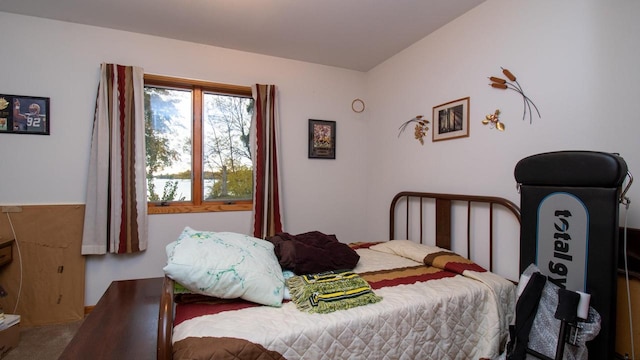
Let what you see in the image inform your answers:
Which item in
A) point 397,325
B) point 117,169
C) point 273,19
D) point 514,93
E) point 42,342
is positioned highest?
point 273,19

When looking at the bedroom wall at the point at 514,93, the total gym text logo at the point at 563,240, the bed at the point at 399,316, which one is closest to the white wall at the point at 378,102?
the bedroom wall at the point at 514,93

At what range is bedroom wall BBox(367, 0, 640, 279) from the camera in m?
1.42

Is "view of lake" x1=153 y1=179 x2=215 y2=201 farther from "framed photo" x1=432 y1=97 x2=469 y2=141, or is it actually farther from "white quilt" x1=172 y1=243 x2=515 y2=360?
"framed photo" x1=432 y1=97 x2=469 y2=141

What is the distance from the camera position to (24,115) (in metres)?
2.32

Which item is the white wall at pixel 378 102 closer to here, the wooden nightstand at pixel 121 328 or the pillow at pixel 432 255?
the pillow at pixel 432 255

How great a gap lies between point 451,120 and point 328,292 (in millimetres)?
1658

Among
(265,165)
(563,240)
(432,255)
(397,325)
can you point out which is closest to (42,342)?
(265,165)

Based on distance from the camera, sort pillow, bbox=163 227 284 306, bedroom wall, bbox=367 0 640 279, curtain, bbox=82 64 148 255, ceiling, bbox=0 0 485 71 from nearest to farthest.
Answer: pillow, bbox=163 227 284 306 → bedroom wall, bbox=367 0 640 279 → ceiling, bbox=0 0 485 71 → curtain, bbox=82 64 148 255

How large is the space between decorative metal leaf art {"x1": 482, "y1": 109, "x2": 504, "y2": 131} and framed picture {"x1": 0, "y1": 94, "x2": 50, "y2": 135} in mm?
3353

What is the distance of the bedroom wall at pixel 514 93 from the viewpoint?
1.42 metres

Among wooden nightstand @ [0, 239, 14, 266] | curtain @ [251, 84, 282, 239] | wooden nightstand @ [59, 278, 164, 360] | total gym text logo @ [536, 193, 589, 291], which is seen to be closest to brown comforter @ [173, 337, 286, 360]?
wooden nightstand @ [59, 278, 164, 360]

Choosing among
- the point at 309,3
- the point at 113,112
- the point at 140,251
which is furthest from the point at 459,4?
the point at 140,251

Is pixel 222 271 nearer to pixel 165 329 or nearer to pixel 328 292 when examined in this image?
pixel 165 329

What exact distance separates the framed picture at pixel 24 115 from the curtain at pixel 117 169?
36 cm
